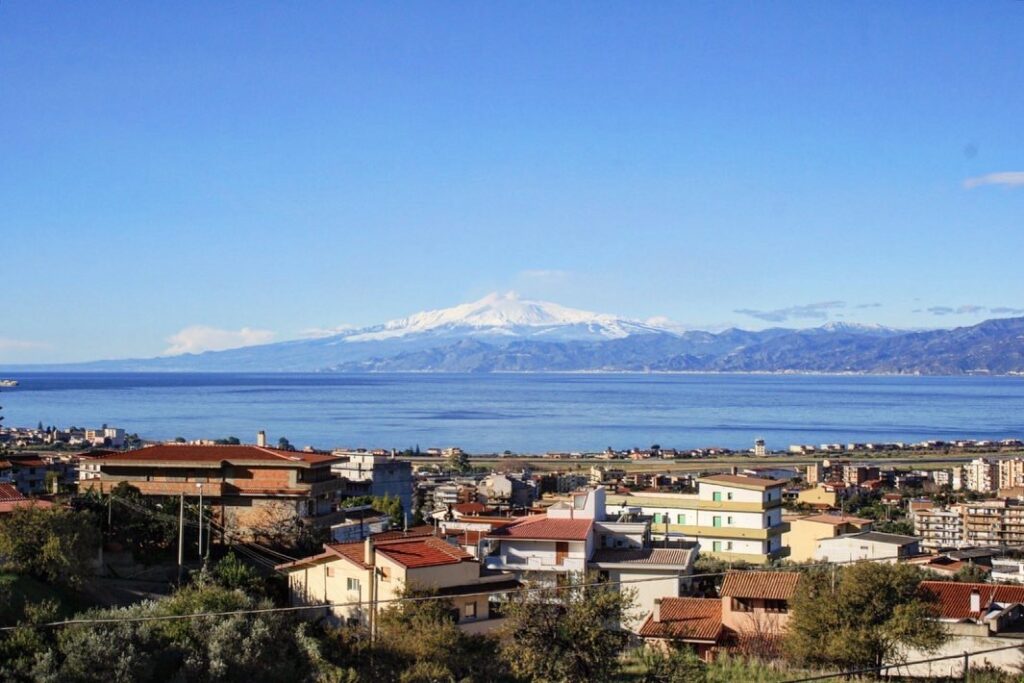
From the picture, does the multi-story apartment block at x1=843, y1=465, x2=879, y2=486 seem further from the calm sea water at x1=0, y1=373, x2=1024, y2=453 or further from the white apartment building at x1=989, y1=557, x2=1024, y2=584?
the white apartment building at x1=989, y1=557, x2=1024, y2=584

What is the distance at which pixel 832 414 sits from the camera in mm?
144375

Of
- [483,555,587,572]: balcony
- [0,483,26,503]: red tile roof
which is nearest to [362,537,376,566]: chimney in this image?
[483,555,587,572]: balcony

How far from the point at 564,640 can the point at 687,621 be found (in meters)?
4.29

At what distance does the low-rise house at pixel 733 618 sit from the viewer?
690 inches

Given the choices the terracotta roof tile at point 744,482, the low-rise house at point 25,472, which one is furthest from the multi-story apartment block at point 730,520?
the low-rise house at point 25,472

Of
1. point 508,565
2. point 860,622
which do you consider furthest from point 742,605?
point 508,565

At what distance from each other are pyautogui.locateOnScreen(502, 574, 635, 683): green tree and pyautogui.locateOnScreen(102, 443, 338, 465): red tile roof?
8.59 m

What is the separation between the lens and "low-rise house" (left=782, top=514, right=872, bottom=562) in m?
30.5

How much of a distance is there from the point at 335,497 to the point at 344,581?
22.5 feet

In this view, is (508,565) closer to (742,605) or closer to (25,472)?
(742,605)

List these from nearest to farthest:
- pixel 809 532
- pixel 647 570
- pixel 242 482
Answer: pixel 647 570 → pixel 242 482 → pixel 809 532

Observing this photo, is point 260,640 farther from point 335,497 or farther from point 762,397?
point 762,397

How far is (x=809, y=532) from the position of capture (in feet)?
102

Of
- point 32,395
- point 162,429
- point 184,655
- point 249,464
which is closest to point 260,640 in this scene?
point 184,655
